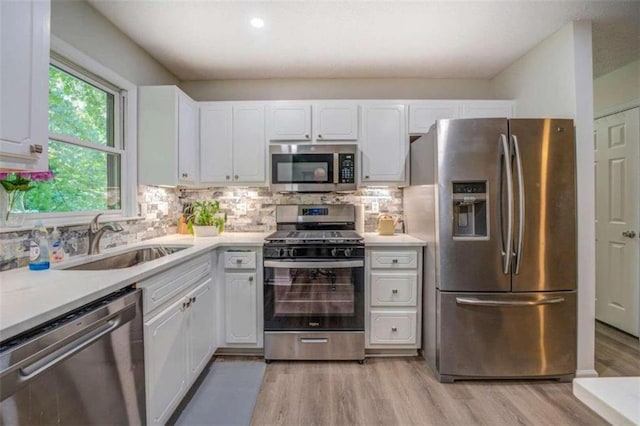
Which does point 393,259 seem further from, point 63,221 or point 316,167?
point 63,221

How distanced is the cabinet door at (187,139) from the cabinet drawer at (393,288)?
180 cm

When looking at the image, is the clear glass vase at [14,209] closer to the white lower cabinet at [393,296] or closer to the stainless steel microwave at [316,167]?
the stainless steel microwave at [316,167]

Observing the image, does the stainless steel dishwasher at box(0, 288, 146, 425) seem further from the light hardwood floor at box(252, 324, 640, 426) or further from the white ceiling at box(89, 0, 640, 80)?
the white ceiling at box(89, 0, 640, 80)

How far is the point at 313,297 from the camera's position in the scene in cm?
248

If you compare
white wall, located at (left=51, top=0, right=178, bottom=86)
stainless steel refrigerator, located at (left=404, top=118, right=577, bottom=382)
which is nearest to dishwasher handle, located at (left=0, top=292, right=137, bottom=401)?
white wall, located at (left=51, top=0, right=178, bottom=86)

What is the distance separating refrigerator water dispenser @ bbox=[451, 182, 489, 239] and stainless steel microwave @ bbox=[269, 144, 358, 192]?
922 mm

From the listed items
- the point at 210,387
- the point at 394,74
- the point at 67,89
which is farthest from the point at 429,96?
the point at 210,387

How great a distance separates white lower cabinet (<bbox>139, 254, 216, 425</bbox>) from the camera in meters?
1.54

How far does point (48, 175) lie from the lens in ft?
5.37

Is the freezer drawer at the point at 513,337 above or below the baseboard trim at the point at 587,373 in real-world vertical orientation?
above

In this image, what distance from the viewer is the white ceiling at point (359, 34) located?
6.82ft

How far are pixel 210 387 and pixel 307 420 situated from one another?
76 centimetres

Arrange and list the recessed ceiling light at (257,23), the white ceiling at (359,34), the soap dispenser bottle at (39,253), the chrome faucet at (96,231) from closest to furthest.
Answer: the soap dispenser bottle at (39,253)
the chrome faucet at (96,231)
the white ceiling at (359,34)
the recessed ceiling light at (257,23)

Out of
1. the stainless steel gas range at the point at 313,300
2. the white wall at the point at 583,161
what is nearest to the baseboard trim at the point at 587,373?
the white wall at the point at 583,161
